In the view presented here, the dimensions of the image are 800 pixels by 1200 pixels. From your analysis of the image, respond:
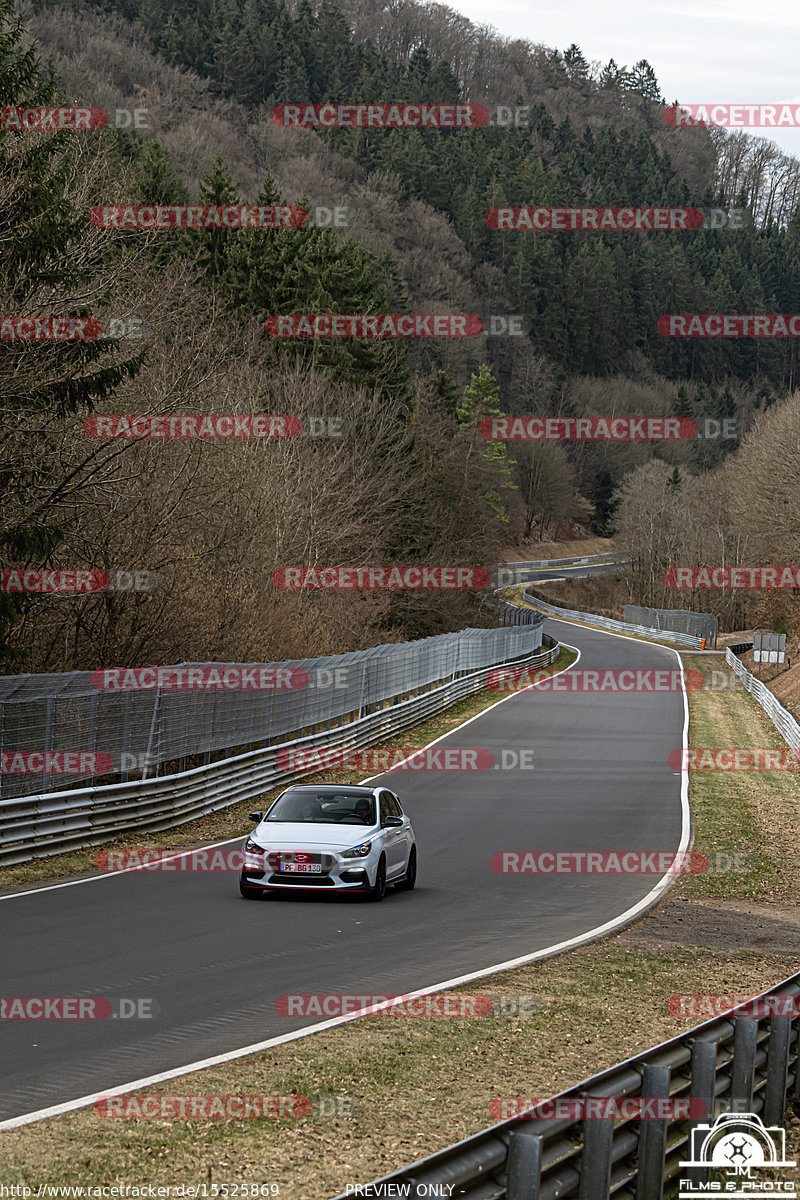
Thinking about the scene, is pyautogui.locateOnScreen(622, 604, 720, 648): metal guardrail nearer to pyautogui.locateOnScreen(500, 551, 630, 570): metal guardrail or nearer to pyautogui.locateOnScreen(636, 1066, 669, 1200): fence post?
pyautogui.locateOnScreen(500, 551, 630, 570): metal guardrail

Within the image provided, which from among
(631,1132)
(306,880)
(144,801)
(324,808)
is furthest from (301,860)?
(631,1132)

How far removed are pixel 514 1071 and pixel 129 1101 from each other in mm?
2717

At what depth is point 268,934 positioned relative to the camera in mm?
13758

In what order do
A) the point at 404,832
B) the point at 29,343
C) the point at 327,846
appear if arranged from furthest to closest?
the point at 29,343 → the point at 404,832 → the point at 327,846

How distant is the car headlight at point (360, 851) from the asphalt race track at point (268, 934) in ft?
2.00

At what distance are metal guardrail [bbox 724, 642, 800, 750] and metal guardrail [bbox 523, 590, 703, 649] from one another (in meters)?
10.1

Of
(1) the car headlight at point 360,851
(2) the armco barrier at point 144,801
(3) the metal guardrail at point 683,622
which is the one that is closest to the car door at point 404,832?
(1) the car headlight at point 360,851

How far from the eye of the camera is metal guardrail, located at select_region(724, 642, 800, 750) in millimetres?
39344

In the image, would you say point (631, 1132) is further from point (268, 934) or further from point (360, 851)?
point (360, 851)

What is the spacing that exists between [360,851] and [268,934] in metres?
2.79

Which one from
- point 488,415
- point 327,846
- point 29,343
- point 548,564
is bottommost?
point 327,846

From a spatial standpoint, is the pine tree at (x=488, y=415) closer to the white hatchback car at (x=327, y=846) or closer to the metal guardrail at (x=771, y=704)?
the metal guardrail at (x=771, y=704)

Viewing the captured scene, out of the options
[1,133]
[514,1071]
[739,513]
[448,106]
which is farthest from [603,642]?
[448,106]

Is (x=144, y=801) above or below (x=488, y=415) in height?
below
